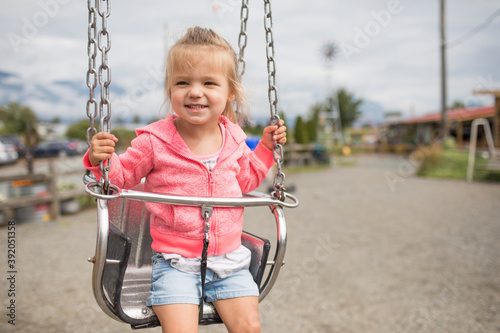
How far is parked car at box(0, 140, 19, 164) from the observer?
13.6 metres

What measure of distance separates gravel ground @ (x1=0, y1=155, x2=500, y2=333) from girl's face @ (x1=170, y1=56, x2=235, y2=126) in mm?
2636

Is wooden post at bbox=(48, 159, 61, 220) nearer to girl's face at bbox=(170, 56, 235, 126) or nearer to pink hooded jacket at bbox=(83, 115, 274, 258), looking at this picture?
pink hooded jacket at bbox=(83, 115, 274, 258)

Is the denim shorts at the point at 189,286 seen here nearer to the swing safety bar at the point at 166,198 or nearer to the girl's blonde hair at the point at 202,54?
the swing safety bar at the point at 166,198

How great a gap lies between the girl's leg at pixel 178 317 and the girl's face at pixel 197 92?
0.70 meters

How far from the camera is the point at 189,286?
Answer: 153 cm

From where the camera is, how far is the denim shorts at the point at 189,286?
1502 millimetres

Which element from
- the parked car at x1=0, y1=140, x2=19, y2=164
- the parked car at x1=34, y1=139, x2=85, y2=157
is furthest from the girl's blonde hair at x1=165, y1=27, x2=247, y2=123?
the parked car at x1=34, y1=139, x2=85, y2=157

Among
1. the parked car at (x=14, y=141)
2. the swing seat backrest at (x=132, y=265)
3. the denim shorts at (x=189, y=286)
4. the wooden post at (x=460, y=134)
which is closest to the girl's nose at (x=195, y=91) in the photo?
the swing seat backrest at (x=132, y=265)

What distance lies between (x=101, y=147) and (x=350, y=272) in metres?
4.11

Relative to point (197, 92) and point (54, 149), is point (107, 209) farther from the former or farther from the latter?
point (54, 149)

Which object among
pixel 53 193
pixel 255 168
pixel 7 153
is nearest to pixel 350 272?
pixel 255 168

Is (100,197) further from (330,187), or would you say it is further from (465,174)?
(465,174)

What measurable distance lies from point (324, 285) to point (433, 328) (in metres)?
1.24

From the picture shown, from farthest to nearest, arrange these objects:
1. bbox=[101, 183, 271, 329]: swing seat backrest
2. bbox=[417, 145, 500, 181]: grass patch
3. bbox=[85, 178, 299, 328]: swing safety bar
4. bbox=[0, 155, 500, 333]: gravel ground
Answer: bbox=[417, 145, 500, 181]: grass patch
bbox=[0, 155, 500, 333]: gravel ground
bbox=[101, 183, 271, 329]: swing seat backrest
bbox=[85, 178, 299, 328]: swing safety bar
